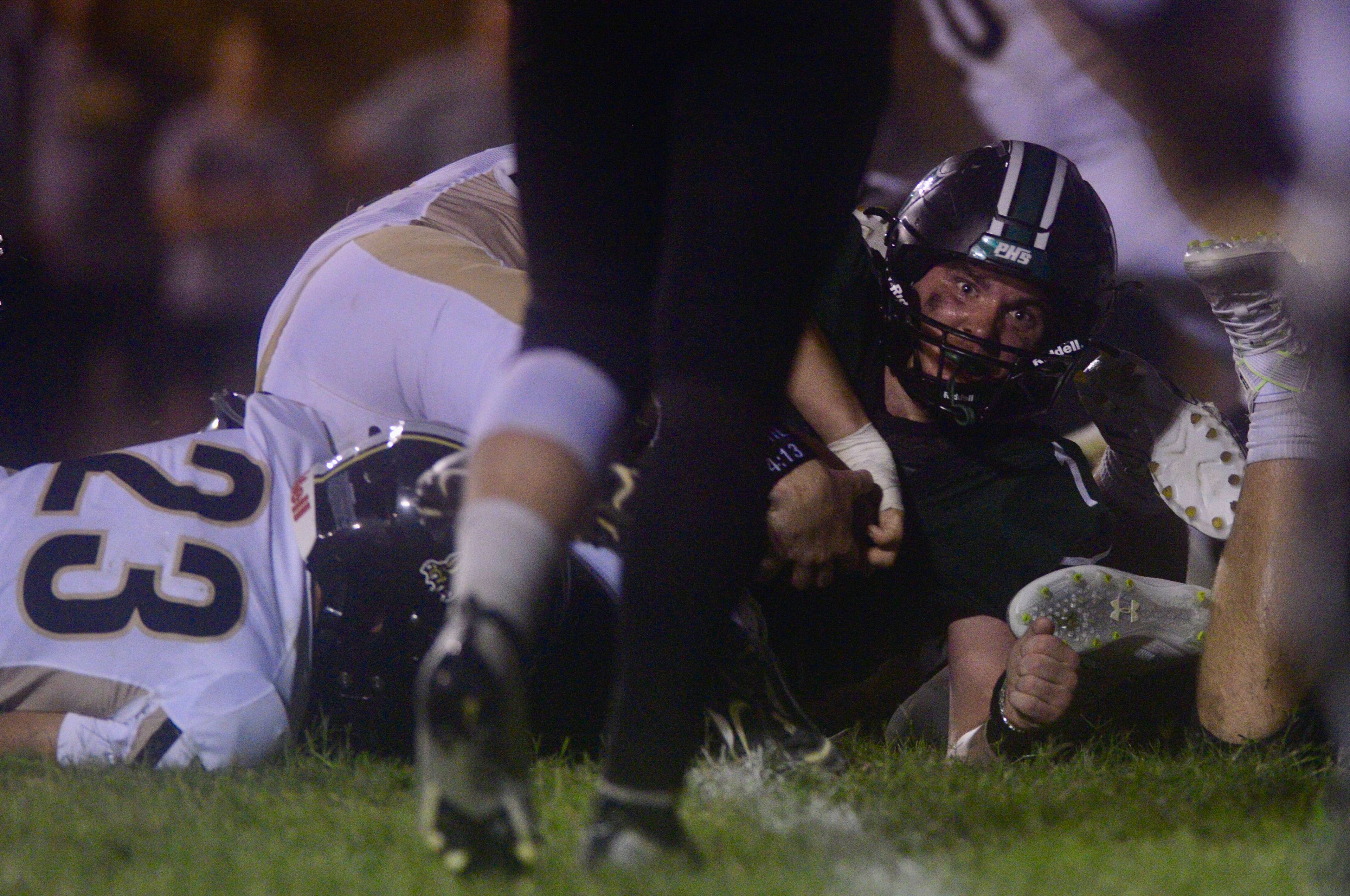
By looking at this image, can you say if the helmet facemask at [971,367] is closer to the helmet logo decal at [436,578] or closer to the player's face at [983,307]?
the player's face at [983,307]

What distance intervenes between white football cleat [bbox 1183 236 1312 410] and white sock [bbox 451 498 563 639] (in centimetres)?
147

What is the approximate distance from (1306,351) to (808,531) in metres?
0.94

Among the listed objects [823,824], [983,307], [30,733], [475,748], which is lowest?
[30,733]

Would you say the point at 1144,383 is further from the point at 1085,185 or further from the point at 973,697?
the point at 973,697

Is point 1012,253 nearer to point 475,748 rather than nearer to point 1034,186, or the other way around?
point 1034,186

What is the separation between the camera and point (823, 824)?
123 centimetres

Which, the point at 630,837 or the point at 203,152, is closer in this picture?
the point at 630,837

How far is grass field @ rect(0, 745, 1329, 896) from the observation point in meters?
0.99

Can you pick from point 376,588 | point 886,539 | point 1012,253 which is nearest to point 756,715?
point 886,539

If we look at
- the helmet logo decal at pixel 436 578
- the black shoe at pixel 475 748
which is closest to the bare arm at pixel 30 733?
the helmet logo decal at pixel 436 578

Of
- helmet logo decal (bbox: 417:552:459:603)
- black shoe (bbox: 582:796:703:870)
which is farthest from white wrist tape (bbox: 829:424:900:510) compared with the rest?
black shoe (bbox: 582:796:703:870)

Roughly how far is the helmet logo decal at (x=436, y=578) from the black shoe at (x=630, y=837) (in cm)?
79

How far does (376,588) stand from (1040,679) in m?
0.99

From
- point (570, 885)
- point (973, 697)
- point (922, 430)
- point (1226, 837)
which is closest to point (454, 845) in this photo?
point (570, 885)
